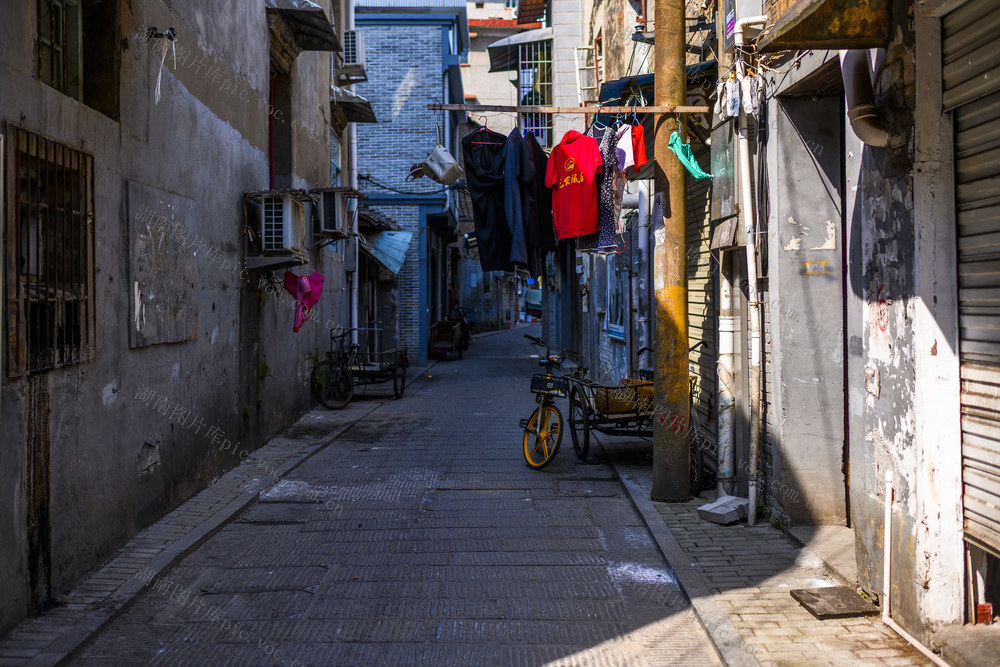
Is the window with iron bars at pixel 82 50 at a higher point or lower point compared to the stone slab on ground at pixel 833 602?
higher

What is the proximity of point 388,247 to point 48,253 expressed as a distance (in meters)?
17.6

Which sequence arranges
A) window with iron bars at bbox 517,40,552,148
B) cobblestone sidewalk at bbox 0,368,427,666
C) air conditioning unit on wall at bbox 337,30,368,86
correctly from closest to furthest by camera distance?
1. cobblestone sidewalk at bbox 0,368,427,666
2. air conditioning unit on wall at bbox 337,30,368,86
3. window with iron bars at bbox 517,40,552,148

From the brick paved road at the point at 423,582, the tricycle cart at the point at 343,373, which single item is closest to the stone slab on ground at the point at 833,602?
the brick paved road at the point at 423,582

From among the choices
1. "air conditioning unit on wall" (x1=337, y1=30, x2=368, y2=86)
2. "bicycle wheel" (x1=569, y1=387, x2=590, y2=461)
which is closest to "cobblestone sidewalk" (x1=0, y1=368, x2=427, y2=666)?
"bicycle wheel" (x1=569, y1=387, x2=590, y2=461)

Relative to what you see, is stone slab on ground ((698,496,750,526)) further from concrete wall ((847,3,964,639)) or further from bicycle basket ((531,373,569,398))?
bicycle basket ((531,373,569,398))

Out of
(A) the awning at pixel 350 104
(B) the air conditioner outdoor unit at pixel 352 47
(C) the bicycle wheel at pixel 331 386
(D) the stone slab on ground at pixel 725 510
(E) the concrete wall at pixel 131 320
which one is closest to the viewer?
(E) the concrete wall at pixel 131 320

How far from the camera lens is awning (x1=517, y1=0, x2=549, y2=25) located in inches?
1184

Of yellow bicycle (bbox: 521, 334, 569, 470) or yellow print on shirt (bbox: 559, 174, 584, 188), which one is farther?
yellow bicycle (bbox: 521, 334, 569, 470)

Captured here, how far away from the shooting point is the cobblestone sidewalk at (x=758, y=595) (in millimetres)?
4461

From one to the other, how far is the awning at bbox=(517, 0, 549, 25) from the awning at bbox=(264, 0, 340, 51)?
59.4 feet

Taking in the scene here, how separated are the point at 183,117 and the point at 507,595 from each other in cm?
544

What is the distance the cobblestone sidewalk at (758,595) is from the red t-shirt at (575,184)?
2.85m

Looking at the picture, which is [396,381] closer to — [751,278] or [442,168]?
[442,168]

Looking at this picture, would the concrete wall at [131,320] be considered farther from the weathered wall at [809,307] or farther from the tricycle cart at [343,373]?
the weathered wall at [809,307]
